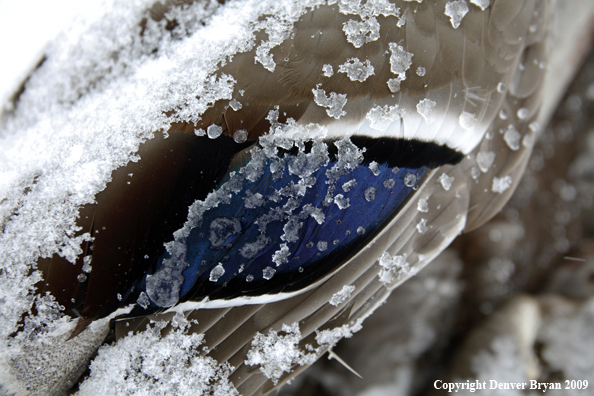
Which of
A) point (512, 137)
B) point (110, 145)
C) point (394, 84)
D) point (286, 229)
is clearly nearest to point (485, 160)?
point (512, 137)

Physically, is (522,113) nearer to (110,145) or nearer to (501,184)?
(501,184)

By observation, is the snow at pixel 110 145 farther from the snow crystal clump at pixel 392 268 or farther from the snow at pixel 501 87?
the snow at pixel 501 87

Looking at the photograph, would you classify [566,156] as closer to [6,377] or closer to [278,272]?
[278,272]

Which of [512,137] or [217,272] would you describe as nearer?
[217,272]

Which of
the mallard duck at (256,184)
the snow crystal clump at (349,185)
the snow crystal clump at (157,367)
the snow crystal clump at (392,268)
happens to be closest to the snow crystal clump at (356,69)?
the mallard duck at (256,184)

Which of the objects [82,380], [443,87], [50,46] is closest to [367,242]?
[443,87]

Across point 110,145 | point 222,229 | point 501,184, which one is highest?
point 110,145
